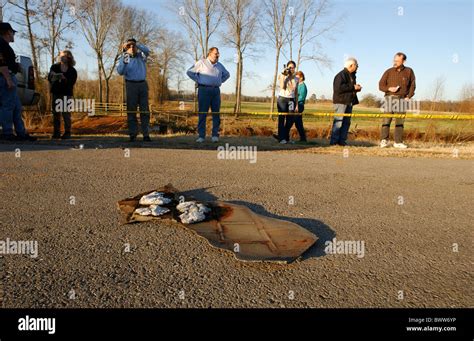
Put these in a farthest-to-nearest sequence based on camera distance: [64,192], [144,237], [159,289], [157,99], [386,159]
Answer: [157,99] → [386,159] → [64,192] → [144,237] → [159,289]

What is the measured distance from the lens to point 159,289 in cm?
185

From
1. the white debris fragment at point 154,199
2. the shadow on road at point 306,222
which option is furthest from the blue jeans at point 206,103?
the white debris fragment at point 154,199

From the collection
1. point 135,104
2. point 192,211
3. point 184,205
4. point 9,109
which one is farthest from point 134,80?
point 192,211

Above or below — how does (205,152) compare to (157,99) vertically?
below

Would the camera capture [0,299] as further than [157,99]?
No

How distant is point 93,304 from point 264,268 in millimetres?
1015

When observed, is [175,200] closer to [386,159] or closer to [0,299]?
[0,299]

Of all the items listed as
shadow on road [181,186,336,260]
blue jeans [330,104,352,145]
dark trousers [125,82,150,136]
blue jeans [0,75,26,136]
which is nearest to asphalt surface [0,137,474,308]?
shadow on road [181,186,336,260]

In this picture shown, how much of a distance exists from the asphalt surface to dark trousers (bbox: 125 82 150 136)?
107 inches

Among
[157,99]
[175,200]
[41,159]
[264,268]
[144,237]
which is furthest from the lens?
[157,99]

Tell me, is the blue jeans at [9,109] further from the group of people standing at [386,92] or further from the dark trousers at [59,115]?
the group of people standing at [386,92]

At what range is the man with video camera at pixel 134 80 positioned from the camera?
294 inches

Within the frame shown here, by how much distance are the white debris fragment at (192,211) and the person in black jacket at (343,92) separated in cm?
619
